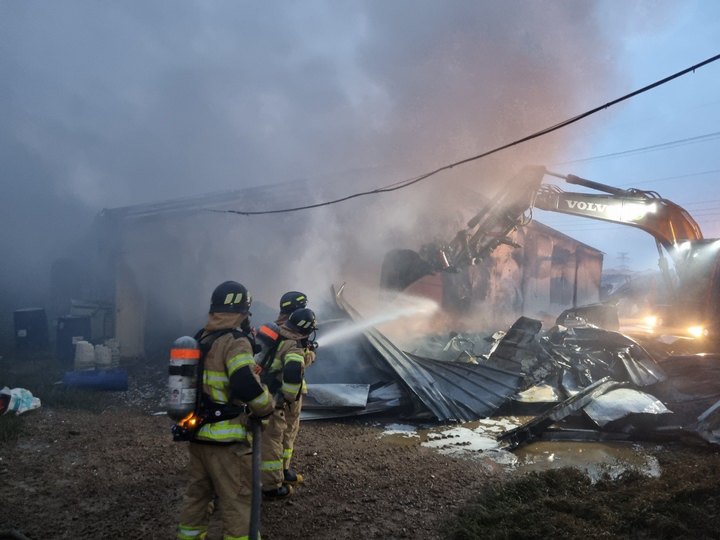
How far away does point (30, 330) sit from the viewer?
11.2 m

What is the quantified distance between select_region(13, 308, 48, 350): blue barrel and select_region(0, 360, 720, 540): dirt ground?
585 centimetres

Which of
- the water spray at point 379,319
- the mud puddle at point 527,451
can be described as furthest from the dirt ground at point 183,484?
the water spray at point 379,319

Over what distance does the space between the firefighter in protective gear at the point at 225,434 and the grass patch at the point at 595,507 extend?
5.33ft

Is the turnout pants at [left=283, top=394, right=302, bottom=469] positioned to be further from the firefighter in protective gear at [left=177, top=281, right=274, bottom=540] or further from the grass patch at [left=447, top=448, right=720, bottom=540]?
the grass patch at [left=447, top=448, right=720, bottom=540]

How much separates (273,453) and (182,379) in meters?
1.54

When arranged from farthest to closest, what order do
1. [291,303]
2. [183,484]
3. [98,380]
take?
[98,380], [291,303], [183,484]

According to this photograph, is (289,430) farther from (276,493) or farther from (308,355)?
(308,355)

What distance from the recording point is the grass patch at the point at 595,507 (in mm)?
3344

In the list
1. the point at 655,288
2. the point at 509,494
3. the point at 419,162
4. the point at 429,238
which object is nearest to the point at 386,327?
the point at 429,238

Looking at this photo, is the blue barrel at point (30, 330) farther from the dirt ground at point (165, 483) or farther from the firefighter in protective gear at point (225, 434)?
the firefighter in protective gear at point (225, 434)

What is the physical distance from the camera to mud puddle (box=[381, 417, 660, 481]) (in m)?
4.93

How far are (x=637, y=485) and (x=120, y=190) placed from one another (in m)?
17.3

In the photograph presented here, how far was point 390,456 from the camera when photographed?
515 centimetres

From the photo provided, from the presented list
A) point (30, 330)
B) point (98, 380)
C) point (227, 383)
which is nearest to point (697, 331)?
point (227, 383)
